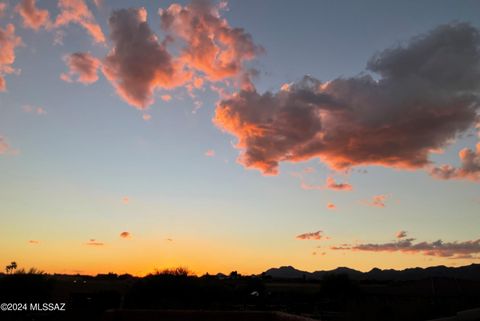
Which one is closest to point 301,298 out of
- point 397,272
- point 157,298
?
point 157,298

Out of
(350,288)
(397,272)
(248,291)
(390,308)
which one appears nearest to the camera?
(390,308)

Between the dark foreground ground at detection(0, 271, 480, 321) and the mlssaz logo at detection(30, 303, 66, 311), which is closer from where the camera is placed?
the dark foreground ground at detection(0, 271, 480, 321)

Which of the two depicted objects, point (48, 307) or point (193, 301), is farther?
point (193, 301)

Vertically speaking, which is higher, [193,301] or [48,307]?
[193,301]

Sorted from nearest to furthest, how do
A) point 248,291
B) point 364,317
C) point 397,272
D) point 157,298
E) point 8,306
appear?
1. point 364,317
2. point 8,306
3. point 157,298
4. point 248,291
5. point 397,272

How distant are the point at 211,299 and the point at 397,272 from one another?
567 ft

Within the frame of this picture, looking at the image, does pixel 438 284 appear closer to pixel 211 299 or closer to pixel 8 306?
pixel 211 299

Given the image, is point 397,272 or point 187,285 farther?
point 397,272

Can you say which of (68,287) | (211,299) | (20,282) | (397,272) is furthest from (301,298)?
(397,272)

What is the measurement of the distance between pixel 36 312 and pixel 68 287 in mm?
21521

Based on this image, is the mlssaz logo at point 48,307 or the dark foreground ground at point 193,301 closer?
the dark foreground ground at point 193,301

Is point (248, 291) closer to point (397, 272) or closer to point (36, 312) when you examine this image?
point (36, 312)

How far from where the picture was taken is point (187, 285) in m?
43.1

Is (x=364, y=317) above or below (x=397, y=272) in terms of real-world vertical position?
below
